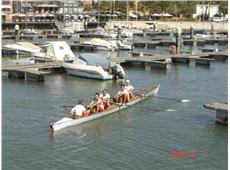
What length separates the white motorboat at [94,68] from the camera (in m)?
39.9

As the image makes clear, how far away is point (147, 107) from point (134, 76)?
521 inches

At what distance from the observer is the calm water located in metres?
20.1

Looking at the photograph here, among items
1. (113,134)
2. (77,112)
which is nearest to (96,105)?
(77,112)

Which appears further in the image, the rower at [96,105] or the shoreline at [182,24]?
the shoreline at [182,24]

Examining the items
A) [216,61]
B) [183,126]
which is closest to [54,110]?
[183,126]

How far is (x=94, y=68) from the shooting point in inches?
1587

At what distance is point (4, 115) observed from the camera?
27.3m

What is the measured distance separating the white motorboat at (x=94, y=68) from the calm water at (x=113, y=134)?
3095 millimetres

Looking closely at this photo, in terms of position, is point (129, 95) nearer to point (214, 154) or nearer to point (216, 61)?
point (214, 154)

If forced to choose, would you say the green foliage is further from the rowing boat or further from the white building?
the rowing boat

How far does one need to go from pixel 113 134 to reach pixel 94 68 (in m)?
16.6

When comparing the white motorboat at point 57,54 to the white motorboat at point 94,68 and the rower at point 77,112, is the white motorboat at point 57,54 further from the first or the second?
the rower at point 77,112

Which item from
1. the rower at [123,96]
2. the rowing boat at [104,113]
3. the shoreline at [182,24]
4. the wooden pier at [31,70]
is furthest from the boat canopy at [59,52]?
the shoreline at [182,24]

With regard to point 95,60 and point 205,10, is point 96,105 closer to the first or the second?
point 95,60
